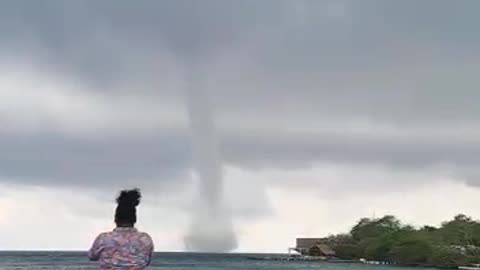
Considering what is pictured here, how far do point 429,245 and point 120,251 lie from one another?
15731cm

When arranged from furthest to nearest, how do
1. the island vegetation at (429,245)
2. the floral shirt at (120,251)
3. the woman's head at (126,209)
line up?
the island vegetation at (429,245)
the woman's head at (126,209)
the floral shirt at (120,251)

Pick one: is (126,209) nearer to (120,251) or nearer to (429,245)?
(120,251)

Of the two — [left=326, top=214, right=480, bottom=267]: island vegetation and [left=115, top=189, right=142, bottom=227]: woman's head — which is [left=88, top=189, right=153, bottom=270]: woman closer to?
[left=115, top=189, right=142, bottom=227]: woman's head

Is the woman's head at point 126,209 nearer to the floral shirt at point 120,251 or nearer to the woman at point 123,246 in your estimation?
the woman at point 123,246

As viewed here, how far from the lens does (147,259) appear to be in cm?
852

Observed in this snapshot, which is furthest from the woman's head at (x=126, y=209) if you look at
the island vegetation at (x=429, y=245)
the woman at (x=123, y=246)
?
the island vegetation at (x=429, y=245)

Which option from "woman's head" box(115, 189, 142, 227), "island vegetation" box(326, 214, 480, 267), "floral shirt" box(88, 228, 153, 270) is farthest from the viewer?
"island vegetation" box(326, 214, 480, 267)

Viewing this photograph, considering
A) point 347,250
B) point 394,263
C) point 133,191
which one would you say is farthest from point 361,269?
point 133,191

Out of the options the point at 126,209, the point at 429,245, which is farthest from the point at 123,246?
the point at 429,245

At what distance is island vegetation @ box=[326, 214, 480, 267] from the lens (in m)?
152

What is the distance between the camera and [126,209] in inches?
339

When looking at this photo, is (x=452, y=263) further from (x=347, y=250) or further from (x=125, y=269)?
(x=125, y=269)

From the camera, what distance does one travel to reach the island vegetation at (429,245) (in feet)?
498

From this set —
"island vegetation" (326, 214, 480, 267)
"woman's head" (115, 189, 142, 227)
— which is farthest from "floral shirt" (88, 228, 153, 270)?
"island vegetation" (326, 214, 480, 267)
